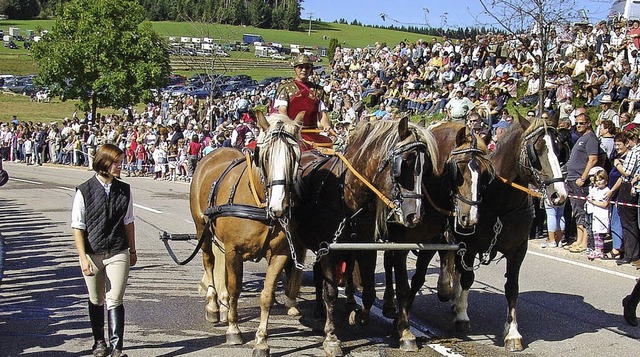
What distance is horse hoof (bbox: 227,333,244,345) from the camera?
786 cm

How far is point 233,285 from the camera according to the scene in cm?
778

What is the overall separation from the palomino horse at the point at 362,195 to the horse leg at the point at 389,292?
0.75 feet

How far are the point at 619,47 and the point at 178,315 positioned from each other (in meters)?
17.4

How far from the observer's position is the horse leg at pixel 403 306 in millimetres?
7613

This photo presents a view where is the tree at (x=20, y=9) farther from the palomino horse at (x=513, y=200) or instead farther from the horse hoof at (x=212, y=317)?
the palomino horse at (x=513, y=200)

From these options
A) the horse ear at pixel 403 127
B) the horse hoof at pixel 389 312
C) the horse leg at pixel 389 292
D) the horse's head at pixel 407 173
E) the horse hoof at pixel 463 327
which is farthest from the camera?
the horse hoof at pixel 389 312

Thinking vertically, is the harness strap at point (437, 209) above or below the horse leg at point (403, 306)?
above

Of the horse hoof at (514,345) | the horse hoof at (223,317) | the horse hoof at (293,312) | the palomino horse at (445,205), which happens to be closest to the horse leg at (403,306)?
the palomino horse at (445,205)

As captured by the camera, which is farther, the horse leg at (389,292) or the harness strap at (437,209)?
the horse leg at (389,292)

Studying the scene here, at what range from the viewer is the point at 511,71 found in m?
25.2

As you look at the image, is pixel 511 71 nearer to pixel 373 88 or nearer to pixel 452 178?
pixel 373 88

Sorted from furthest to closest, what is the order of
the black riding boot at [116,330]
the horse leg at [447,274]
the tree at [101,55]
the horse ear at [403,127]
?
1. the tree at [101,55]
2. the horse leg at [447,274]
3. the horse ear at [403,127]
4. the black riding boot at [116,330]

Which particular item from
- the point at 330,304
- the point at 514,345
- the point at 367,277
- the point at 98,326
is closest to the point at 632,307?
the point at 514,345

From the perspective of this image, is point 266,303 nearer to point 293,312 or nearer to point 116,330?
point 116,330
